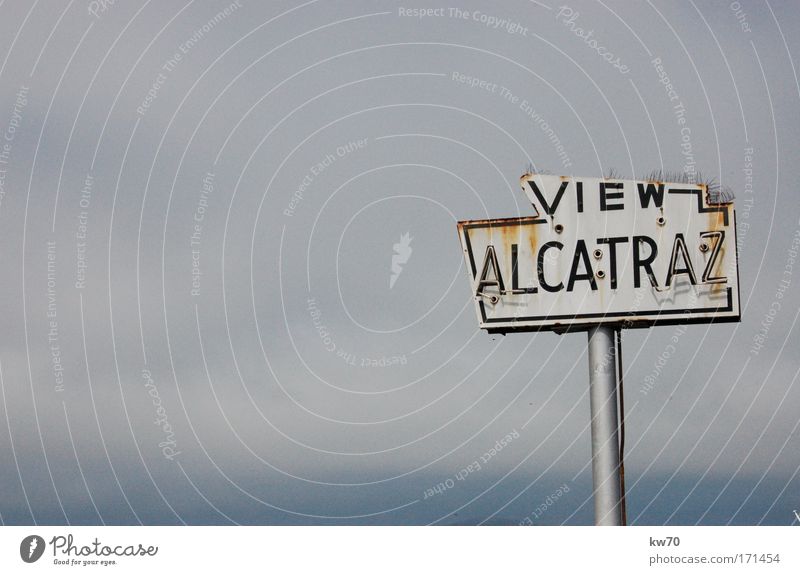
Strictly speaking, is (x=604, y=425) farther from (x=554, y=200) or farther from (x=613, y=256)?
(x=554, y=200)

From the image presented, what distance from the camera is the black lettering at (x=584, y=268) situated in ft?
86.1

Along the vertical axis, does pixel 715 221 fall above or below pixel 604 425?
above

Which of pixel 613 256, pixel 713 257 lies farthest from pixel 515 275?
pixel 713 257

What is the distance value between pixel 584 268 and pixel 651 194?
7.44 ft

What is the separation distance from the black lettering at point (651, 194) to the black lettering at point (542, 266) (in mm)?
2121

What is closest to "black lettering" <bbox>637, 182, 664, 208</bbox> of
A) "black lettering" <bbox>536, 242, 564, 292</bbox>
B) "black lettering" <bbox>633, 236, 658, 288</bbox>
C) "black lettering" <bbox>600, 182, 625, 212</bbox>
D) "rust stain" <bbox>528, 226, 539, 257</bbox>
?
"black lettering" <bbox>600, 182, 625, 212</bbox>

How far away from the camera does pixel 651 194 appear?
26.0 m

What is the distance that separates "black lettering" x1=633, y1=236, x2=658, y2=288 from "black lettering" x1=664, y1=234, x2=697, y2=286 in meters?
0.37

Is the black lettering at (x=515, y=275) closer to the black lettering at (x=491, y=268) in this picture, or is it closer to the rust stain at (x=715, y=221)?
the black lettering at (x=491, y=268)

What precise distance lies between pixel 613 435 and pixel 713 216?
5.45 m
